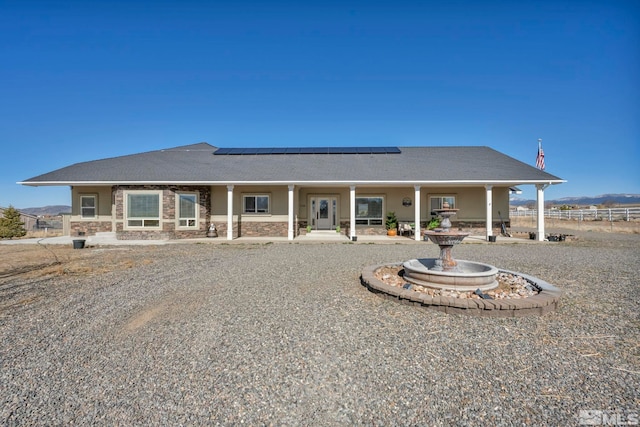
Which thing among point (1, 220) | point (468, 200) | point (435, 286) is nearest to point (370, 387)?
point (435, 286)

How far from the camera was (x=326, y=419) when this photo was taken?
2199mm

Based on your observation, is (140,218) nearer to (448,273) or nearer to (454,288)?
(448,273)

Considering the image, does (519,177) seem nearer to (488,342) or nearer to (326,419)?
(488,342)

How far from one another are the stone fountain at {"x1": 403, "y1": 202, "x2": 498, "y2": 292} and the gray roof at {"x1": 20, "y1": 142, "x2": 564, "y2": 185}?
839cm

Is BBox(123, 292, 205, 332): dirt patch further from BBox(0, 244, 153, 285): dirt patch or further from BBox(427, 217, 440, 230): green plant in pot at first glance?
BBox(427, 217, 440, 230): green plant in pot

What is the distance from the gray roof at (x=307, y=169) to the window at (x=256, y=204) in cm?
151

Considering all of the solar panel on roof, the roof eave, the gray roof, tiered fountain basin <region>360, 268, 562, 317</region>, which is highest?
the solar panel on roof

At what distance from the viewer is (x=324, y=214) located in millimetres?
17281

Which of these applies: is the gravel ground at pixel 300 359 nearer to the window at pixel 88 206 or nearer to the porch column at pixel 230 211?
the porch column at pixel 230 211

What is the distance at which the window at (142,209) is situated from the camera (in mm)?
14297

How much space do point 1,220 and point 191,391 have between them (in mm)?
21260

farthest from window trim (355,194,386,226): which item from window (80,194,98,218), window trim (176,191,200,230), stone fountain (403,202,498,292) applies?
window (80,194,98,218)

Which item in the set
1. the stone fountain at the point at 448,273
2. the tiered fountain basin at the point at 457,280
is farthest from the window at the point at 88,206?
the tiered fountain basin at the point at 457,280

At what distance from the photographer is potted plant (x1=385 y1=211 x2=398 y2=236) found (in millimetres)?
16172
